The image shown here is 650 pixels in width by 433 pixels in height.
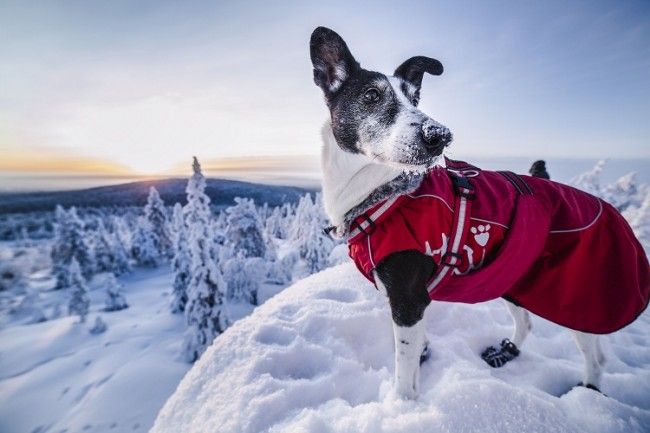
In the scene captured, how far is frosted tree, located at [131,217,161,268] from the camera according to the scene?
189 feet

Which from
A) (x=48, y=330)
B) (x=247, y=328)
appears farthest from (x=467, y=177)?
(x=48, y=330)

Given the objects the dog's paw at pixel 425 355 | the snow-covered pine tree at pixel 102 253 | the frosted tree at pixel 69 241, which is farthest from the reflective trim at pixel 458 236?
the snow-covered pine tree at pixel 102 253

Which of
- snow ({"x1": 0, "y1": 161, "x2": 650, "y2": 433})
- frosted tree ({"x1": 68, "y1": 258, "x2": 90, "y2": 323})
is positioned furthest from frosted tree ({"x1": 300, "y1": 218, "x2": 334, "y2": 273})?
frosted tree ({"x1": 68, "y1": 258, "x2": 90, "y2": 323})

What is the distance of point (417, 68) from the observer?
329 centimetres

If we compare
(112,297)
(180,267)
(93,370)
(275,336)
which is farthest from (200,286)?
(112,297)

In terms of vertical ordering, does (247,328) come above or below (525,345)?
above

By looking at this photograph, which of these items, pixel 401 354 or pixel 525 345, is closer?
pixel 401 354

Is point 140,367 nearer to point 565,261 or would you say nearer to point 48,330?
point 48,330

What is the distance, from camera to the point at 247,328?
128 inches

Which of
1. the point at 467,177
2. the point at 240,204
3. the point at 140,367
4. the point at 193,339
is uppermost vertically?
the point at 467,177

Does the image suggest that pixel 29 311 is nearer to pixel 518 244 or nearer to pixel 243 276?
pixel 243 276

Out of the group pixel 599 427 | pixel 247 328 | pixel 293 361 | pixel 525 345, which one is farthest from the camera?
pixel 525 345

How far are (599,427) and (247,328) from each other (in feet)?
9.65

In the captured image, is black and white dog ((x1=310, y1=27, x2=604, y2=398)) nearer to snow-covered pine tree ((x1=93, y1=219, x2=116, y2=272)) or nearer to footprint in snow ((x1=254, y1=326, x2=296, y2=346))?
footprint in snow ((x1=254, y1=326, x2=296, y2=346))
